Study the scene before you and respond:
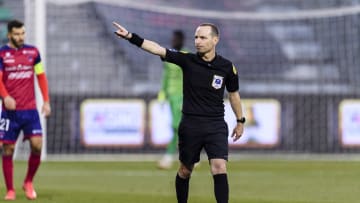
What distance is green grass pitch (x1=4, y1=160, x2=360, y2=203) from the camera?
35.1ft

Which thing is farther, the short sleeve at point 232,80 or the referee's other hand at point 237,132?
the referee's other hand at point 237,132

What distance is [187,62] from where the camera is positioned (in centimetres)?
847

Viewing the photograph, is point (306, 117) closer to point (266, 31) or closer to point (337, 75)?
point (337, 75)

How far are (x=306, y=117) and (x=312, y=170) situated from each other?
437 centimetres

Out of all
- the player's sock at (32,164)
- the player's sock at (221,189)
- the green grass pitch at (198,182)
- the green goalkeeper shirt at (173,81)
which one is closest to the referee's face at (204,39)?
the player's sock at (221,189)

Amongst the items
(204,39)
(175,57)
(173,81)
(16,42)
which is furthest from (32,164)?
(173,81)

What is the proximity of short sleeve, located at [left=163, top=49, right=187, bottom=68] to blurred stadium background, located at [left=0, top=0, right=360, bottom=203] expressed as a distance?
621 cm

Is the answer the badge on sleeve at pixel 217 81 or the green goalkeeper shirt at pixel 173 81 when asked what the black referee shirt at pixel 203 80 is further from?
the green goalkeeper shirt at pixel 173 81

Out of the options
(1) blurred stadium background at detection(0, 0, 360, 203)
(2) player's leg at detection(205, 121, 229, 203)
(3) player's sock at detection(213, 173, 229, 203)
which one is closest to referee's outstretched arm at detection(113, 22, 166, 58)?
(2) player's leg at detection(205, 121, 229, 203)

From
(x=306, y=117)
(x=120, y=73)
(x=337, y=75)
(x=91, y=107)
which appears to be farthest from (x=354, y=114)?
(x=120, y=73)

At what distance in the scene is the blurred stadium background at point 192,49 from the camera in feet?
65.1

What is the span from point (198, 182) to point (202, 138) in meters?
4.86

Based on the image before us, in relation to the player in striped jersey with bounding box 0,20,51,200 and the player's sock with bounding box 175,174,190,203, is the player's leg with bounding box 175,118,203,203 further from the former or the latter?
the player in striped jersey with bounding box 0,20,51,200

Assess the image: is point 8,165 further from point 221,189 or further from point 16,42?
point 221,189
